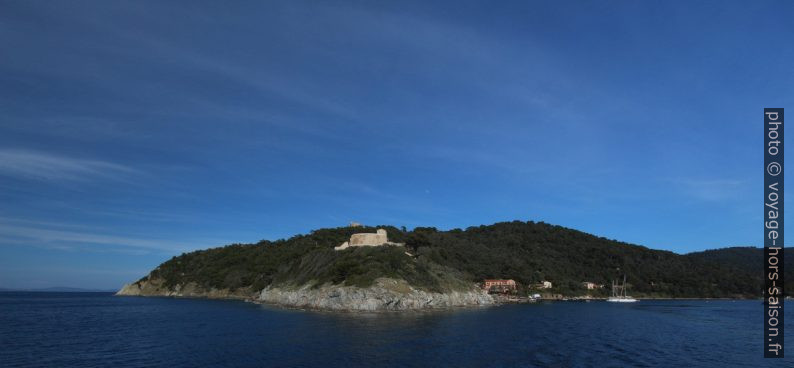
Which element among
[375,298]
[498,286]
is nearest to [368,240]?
[375,298]

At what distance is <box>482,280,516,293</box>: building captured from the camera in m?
182

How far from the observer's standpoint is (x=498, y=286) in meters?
185

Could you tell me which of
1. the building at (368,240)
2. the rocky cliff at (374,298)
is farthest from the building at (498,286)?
the building at (368,240)

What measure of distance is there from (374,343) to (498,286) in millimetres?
136215

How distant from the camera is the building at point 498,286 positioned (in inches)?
7185

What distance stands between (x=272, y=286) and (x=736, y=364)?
127 metres

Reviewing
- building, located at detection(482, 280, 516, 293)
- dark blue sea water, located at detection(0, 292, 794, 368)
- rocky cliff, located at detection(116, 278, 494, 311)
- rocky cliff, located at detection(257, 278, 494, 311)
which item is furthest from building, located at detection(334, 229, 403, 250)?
dark blue sea water, located at detection(0, 292, 794, 368)

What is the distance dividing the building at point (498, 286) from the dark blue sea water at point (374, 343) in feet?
307

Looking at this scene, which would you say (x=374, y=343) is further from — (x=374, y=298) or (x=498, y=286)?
(x=498, y=286)

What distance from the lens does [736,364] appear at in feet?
160

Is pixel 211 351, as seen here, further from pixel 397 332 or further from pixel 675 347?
pixel 675 347

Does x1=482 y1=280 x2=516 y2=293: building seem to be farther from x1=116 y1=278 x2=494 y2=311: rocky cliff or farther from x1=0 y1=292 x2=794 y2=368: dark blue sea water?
x1=0 y1=292 x2=794 y2=368: dark blue sea water

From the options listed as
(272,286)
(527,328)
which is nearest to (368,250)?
(272,286)

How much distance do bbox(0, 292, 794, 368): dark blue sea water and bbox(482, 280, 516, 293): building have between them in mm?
93648
